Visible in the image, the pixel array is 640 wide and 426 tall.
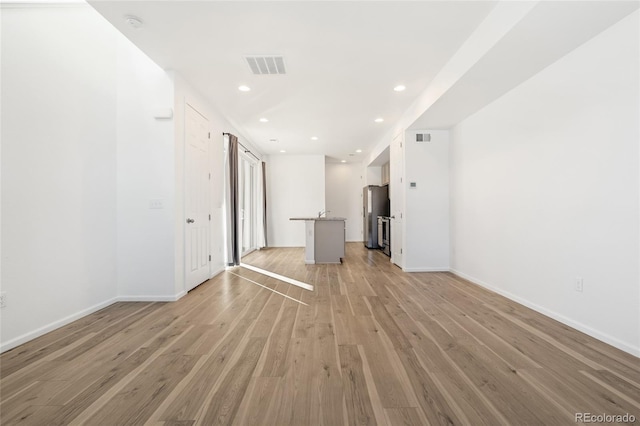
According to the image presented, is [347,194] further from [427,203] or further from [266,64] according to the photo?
[266,64]

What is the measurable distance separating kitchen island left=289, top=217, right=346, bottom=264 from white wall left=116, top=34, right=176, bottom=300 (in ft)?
9.83

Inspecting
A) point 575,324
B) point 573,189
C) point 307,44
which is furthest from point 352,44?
point 575,324

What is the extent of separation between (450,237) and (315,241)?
2.60m

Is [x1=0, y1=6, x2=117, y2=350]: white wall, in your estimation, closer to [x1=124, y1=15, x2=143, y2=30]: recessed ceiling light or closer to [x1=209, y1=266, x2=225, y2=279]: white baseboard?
[x1=124, y1=15, x2=143, y2=30]: recessed ceiling light

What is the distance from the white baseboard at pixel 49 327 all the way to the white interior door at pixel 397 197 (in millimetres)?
4372

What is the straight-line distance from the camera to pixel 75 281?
2.78 metres

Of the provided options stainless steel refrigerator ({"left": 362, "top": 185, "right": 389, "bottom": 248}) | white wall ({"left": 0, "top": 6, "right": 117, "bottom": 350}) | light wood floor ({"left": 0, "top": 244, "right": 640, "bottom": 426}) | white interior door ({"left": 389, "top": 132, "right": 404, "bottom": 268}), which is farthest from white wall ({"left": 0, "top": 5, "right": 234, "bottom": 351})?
stainless steel refrigerator ({"left": 362, "top": 185, "right": 389, "bottom": 248})

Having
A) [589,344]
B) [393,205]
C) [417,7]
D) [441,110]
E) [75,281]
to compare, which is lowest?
[589,344]

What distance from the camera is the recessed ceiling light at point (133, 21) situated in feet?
8.01

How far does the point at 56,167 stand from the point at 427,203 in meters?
4.87

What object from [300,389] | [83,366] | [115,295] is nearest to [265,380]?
[300,389]

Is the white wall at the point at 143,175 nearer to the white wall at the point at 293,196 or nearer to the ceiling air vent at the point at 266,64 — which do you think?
the ceiling air vent at the point at 266,64

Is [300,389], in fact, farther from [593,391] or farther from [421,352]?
[593,391]

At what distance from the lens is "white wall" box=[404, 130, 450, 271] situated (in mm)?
4875
